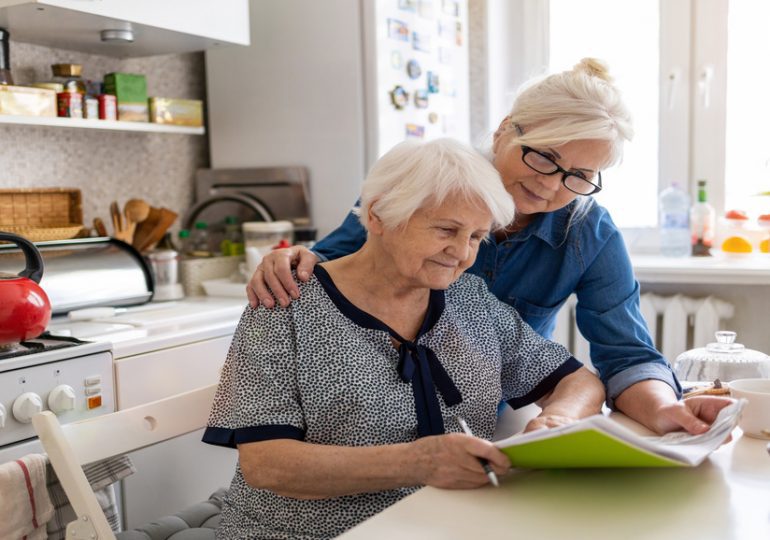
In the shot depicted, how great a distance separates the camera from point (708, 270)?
8.72 ft

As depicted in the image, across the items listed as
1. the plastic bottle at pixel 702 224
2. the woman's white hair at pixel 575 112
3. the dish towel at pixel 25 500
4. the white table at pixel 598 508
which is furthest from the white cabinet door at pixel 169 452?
the plastic bottle at pixel 702 224

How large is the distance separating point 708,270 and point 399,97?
3.70ft

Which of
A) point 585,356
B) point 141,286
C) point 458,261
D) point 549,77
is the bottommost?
point 585,356

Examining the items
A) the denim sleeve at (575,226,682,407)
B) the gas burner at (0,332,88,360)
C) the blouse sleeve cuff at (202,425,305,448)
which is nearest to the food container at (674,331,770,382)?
the denim sleeve at (575,226,682,407)

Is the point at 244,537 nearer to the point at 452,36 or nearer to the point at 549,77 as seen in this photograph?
the point at 549,77

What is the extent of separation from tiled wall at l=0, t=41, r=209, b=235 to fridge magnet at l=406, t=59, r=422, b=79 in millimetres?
789

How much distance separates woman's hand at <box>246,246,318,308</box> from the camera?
4.25ft

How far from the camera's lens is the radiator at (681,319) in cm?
275

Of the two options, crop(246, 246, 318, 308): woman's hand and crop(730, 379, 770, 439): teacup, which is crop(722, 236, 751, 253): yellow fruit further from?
crop(246, 246, 318, 308): woman's hand

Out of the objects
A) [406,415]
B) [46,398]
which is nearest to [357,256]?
[406,415]

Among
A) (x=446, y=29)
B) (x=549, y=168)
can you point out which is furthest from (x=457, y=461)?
(x=446, y=29)

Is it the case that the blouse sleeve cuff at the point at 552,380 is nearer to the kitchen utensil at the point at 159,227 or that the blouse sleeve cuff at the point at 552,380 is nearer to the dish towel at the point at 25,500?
the dish towel at the point at 25,500

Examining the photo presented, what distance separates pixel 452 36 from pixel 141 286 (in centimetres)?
146

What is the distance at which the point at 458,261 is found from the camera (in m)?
1.29
